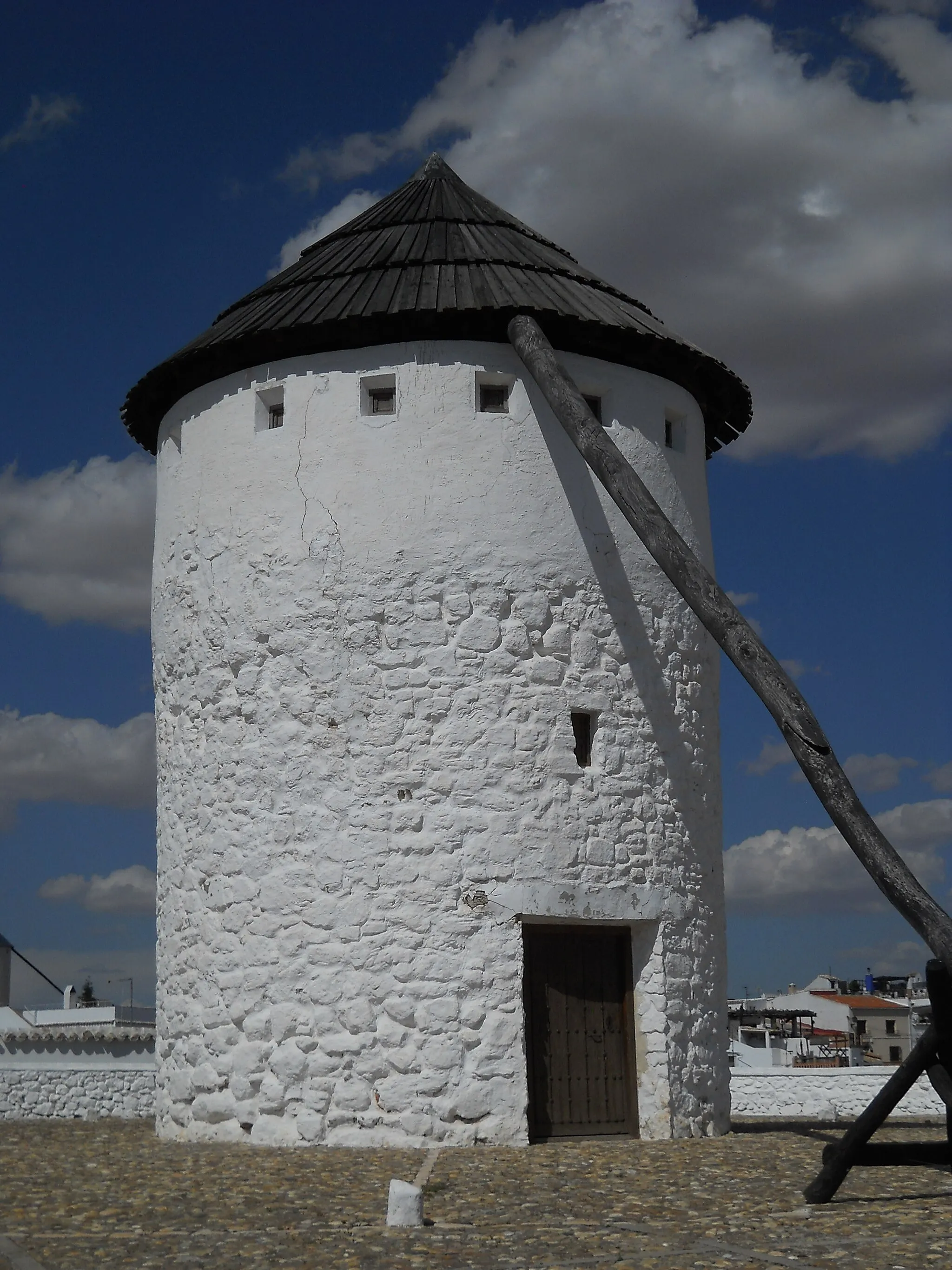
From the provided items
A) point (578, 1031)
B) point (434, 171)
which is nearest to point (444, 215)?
point (434, 171)

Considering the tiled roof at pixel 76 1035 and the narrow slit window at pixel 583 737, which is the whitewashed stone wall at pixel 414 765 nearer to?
the narrow slit window at pixel 583 737

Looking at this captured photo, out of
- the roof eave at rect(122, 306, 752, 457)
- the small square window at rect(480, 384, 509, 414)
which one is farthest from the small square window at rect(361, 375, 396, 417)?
the small square window at rect(480, 384, 509, 414)

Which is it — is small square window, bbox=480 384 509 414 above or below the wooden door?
above

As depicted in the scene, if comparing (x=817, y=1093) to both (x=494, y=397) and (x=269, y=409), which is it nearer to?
(x=494, y=397)

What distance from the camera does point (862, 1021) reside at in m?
40.4

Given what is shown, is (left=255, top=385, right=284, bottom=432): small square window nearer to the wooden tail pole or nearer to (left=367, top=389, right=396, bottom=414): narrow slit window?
(left=367, top=389, right=396, bottom=414): narrow slit window

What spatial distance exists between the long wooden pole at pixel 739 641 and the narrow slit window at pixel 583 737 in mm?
1456

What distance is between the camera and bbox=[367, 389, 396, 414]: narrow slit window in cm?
1085

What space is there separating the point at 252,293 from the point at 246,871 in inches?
202

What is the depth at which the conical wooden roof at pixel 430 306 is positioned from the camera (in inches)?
422

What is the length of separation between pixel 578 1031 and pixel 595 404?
491cm

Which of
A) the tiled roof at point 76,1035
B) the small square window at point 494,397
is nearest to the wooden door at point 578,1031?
the small square window at point 494,397

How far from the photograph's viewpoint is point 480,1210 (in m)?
6.92

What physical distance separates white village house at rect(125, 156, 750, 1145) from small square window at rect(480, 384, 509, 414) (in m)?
0.04
